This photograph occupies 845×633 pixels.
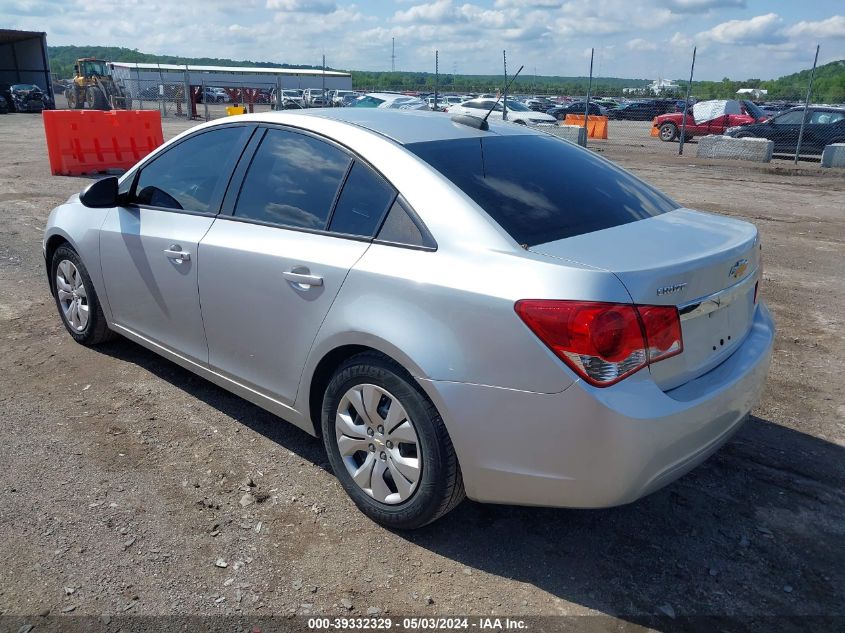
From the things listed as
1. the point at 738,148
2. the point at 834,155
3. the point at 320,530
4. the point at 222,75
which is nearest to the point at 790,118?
the point at 738,148

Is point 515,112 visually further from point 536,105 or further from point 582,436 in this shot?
point 582,436

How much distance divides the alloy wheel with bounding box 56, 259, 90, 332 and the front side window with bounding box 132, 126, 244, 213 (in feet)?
3.11

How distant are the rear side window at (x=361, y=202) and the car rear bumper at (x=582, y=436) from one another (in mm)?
780

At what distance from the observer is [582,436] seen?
236 centimetres

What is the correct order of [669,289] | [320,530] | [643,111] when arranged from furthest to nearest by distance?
[643,111]
[320,530]
[669,289]

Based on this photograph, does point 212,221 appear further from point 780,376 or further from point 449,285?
point 780,376

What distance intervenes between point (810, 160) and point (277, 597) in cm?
2143

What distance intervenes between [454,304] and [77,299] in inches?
133

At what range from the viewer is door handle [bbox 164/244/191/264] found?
3660mm

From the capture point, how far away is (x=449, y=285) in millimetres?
2568

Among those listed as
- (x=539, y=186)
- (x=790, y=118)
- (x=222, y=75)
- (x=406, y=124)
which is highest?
(x=406, y=124)

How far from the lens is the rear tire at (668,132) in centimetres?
2650

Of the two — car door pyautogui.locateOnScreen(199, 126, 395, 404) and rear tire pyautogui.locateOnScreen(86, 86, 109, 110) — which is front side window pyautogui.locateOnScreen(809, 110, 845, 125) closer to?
car door pyautogui.locateOnScreen(199, 126, 395, 404)

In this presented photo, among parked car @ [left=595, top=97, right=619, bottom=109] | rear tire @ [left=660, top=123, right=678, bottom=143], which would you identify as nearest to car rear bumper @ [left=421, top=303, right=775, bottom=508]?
rear tire @ [left=660, top=123, right=678, bottom=143]
